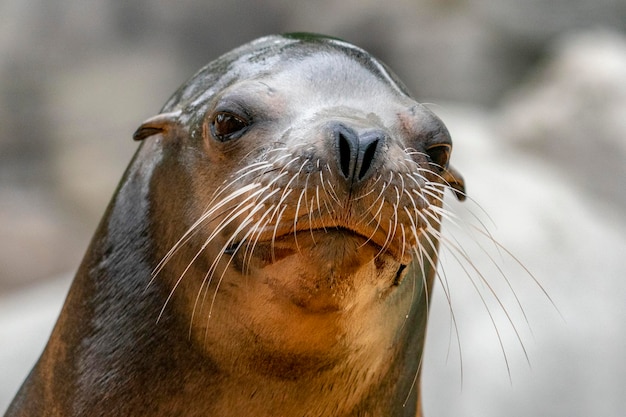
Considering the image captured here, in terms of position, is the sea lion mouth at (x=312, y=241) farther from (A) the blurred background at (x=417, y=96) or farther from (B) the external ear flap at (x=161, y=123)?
(A) the blurred background at (x=417, y=96)

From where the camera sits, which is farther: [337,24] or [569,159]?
[337,24]

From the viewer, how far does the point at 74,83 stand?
43.5 ft

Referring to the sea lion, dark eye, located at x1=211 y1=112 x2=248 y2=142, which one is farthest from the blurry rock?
dark eye, located at x1=211 y1=112 x2=248 y2=142

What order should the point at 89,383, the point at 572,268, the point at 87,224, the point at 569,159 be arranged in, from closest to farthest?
the point at 89,383
the point at 572,268
the point at 569,159
the point at 87,224

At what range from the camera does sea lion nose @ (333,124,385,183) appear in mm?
2406

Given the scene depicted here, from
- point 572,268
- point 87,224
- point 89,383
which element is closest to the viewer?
point 89,383

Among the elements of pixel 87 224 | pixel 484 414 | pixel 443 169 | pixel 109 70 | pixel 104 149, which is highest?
pixel 109 70

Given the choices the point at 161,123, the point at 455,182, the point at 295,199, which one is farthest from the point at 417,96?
the point at 295,199

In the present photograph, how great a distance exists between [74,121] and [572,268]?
742cm

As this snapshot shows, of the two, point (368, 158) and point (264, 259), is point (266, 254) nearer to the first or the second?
point (264, 259)

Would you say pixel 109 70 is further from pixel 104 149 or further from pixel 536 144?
pixel 536 144

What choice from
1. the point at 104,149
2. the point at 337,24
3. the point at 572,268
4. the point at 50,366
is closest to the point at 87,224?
the point at 104,149

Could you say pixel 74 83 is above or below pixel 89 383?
above

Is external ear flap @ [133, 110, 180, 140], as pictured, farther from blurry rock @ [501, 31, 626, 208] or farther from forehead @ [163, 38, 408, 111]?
blurry rock @ [501, 31, 626, 208]
